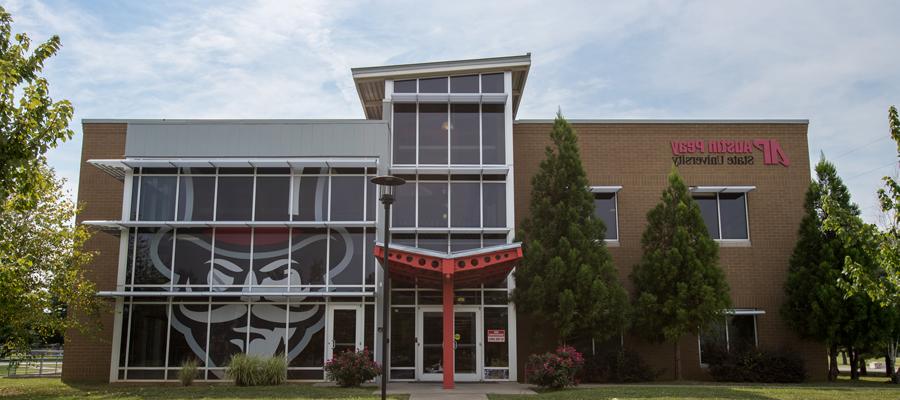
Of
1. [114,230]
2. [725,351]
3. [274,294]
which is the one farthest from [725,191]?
[114,230]

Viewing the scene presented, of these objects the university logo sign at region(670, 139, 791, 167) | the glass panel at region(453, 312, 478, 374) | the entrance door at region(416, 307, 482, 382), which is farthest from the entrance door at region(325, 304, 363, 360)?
the university logo sign at region(670, 139, 791, 167)

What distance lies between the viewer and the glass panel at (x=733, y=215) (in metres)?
24.2

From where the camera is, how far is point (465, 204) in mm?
22609

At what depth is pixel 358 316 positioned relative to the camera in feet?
69.2

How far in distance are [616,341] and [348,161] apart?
9.94 m

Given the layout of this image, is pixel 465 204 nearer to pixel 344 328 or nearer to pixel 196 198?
pixel 344 328

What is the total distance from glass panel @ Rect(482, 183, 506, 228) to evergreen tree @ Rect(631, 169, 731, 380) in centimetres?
440

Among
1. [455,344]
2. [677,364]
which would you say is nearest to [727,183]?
[677,364]

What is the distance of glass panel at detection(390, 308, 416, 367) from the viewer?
855 inches

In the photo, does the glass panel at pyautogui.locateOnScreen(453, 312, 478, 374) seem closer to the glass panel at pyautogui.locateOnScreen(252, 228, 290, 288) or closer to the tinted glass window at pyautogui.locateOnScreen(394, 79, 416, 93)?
the glass panel at pyautogui.locateOnScreen(252, 228, 290, 288)

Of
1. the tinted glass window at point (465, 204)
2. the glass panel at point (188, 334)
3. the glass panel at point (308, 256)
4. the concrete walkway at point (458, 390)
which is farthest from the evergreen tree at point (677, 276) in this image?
the glass panel at point (188, 334)

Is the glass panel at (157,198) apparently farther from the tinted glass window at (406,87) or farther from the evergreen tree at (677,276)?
the evergreen tree at (677,276)

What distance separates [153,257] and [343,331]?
5857mm

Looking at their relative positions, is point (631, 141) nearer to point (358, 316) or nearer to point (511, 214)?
point (511, 214)
